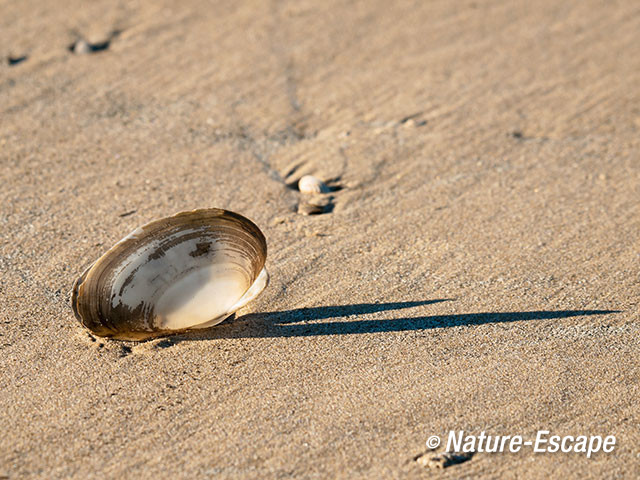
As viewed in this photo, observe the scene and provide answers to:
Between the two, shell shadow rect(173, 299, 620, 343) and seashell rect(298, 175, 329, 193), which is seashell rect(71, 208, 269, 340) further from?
seashell rect(298, 175, 329, 193)

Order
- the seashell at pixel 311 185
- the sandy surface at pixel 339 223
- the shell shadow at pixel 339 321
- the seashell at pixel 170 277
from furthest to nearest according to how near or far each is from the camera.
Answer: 1. the seashell at pixel 311 185
2. the shell shadow at pixel 339 321
3. the seashell at pixel 170 277
4. the sandy surface at pixel 339 223

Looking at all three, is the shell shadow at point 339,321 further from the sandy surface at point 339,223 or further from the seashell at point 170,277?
the seashell at point 170,277

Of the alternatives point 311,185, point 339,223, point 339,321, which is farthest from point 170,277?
point 311,185

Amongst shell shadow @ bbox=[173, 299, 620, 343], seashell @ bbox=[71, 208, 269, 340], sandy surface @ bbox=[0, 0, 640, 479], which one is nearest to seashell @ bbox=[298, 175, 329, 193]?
sandy surface @ bbox=[0, 0, 640, 479]

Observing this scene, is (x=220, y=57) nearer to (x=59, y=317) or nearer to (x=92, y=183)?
(x=92, y=183)

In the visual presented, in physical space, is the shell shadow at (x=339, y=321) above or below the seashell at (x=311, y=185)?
below

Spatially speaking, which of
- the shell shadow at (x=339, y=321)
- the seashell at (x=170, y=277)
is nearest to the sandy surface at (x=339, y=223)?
the shell shadow at (x=339, y=321)

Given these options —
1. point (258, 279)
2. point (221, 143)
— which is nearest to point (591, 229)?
point (258, 279)
